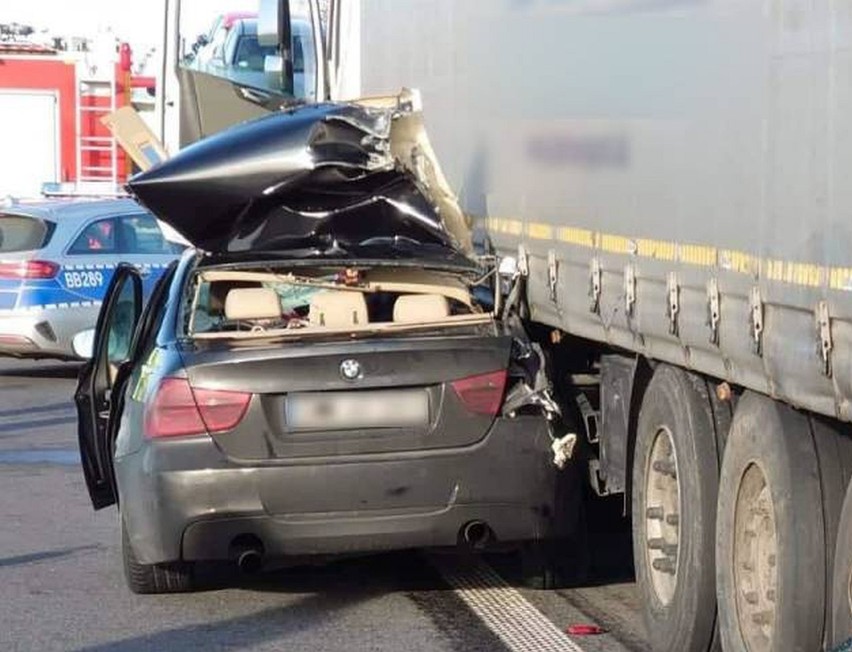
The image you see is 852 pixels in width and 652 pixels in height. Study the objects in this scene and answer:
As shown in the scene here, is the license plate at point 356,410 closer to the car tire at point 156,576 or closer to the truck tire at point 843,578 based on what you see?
the car tire at point 156,576

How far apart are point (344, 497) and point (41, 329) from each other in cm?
1039

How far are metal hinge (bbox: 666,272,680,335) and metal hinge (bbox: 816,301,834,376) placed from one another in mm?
1208

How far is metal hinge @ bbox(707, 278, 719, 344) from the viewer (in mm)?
5660

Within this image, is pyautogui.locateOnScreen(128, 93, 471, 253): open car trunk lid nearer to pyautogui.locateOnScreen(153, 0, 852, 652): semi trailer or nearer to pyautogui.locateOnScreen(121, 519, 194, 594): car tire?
pyautogui.locateOnScreen(153, 0, 852, 652): semi trailer

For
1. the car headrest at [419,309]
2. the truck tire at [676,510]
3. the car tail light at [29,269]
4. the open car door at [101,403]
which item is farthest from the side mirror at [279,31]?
the truck tire at [676,510]

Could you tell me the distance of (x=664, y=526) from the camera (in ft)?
23.1

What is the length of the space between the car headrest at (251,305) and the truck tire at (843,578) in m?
3.28

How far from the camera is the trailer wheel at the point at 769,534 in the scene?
5.51 m

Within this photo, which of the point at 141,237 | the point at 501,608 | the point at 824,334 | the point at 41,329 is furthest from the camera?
the point at 141,237

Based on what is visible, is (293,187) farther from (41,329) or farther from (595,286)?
(41,329)

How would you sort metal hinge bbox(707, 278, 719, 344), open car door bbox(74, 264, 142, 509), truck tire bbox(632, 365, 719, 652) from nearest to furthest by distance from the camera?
metal hinge bbox(707, 278, 719, 344) < truck tire bbox(632, 365, 719, 652) < open car door bbox(74, 264, 142, 509)

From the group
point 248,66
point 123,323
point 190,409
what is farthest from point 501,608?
point 248,66

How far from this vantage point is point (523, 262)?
823cm

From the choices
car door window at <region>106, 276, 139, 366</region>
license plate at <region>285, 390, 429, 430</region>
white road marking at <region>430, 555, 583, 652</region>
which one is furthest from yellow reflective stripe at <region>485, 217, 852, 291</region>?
car door window at <region>106, 276, 139, 366</region>
